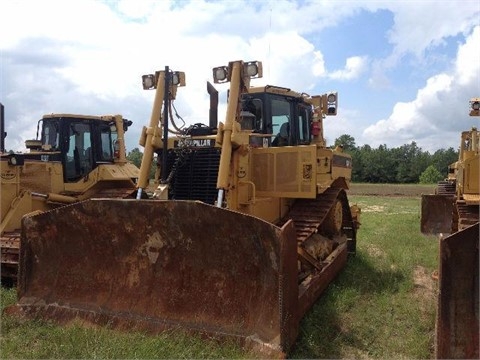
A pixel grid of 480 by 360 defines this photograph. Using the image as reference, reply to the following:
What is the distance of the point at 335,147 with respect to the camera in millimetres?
8680

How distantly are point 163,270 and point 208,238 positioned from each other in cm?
62

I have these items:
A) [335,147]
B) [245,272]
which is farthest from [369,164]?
[245,272]

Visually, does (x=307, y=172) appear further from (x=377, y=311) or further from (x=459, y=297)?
(x=459, y=297)

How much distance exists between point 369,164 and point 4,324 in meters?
66.3

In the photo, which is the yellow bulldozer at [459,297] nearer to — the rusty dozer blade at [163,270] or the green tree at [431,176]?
the rusty dozer blade at [163,270]

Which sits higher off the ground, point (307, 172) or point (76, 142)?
point (76, 142)

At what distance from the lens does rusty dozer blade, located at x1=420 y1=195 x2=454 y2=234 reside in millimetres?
11992

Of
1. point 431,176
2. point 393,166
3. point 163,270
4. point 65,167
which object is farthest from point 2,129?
point 393,166

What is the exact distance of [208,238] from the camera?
16.1ft

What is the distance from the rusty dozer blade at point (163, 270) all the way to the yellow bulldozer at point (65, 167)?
10.0 ft

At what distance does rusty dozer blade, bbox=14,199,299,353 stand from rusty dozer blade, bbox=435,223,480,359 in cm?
131

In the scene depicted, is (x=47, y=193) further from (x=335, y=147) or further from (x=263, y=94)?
(x=335, y=147)

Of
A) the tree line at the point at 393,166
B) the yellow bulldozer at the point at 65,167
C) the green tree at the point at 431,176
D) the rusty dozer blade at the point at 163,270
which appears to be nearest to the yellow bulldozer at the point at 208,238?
the rusty dozer blade at the point at 163,270

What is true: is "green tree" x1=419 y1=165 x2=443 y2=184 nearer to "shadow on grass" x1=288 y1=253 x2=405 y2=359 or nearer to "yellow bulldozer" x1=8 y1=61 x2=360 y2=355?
"shadow on grass" x1=288 y1=253 x2=405 y2=359
